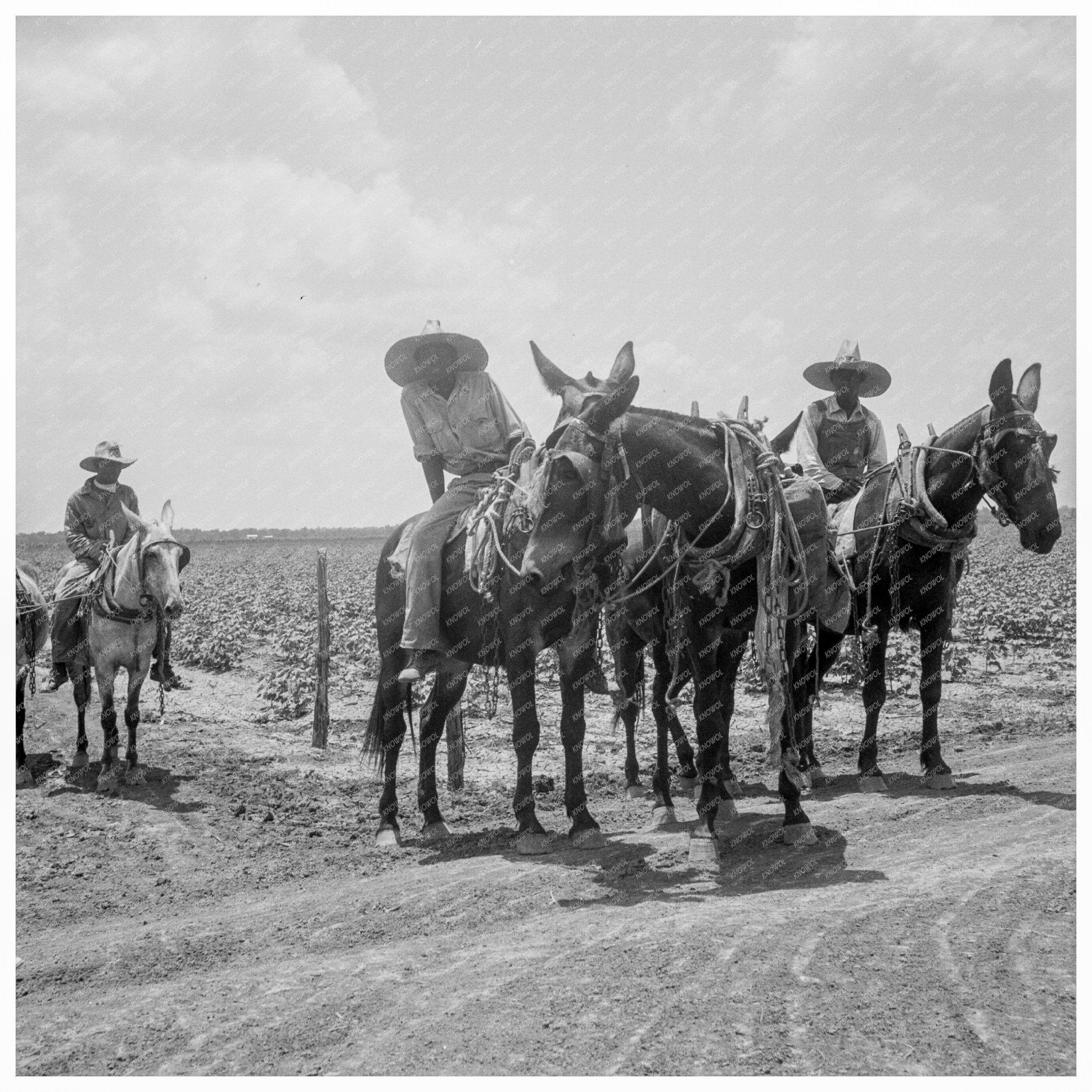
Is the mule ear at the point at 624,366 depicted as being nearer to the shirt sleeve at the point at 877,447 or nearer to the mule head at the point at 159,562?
the shirt sleeve at the point at 877,447

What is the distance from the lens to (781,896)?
5.00 m

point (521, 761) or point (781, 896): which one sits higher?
point (521, 761)

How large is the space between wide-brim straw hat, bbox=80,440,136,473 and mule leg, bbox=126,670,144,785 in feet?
6.90

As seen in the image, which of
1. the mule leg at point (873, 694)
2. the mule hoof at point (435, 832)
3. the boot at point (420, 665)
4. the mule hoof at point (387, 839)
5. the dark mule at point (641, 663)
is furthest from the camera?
the mule leg at point (873, 694)

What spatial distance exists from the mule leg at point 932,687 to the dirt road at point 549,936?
0.78ft

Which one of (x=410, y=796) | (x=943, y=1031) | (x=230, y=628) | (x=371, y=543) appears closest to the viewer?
(x=943, y=1031)

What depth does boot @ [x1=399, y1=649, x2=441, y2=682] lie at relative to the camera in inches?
260

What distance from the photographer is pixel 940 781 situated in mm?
7492

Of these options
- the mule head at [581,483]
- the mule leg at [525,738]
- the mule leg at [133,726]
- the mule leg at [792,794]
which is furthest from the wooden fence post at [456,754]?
the mule head at [581,483]

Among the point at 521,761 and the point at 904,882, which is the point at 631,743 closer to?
the point at 521,761

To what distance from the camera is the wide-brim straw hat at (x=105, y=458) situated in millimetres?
9648

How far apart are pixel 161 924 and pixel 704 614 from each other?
352 centimetres

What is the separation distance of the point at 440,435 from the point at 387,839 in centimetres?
293

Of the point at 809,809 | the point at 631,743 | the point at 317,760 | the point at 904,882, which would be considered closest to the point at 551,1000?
the point at 904,882
